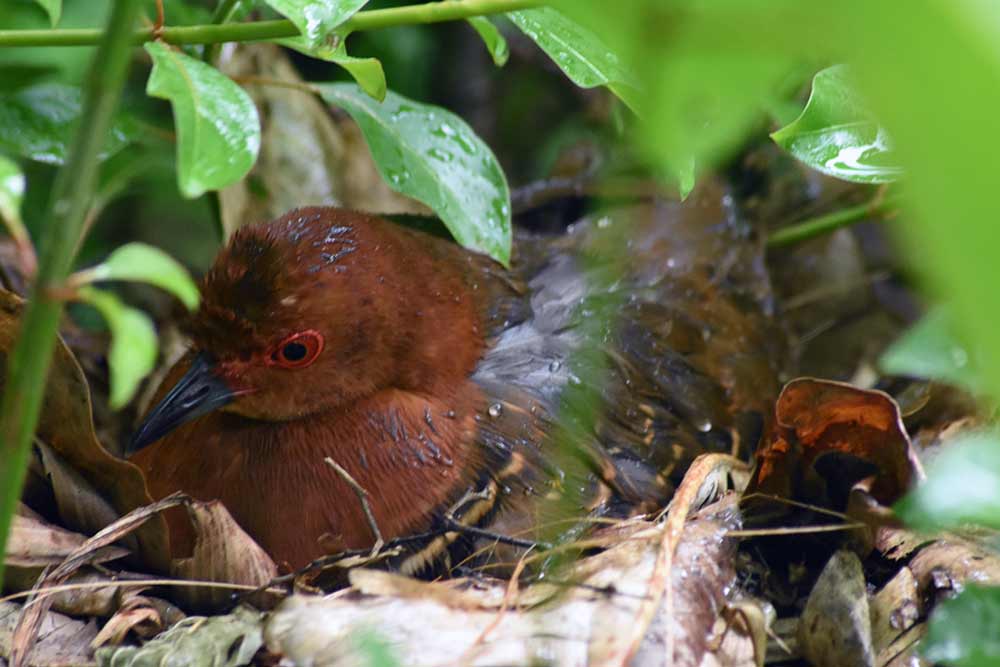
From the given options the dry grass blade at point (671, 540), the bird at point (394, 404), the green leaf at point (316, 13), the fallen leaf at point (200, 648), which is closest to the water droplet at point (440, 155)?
the bird at point (394, 404)

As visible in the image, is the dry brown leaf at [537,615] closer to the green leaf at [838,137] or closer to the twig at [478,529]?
the twig at [478,529]

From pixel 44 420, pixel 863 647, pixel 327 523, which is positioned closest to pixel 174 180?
pixel 44 420

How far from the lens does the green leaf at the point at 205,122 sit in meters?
1.47

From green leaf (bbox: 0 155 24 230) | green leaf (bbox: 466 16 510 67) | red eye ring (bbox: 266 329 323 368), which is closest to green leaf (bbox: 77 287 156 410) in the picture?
green leaf (bbox: 0 155 24 230)

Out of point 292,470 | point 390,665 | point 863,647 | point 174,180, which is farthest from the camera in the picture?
point 174,180

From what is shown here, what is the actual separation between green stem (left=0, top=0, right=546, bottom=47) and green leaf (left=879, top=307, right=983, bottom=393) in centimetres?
75

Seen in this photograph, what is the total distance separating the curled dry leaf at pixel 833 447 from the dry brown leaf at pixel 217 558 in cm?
94

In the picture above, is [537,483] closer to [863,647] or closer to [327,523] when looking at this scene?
[327,523]

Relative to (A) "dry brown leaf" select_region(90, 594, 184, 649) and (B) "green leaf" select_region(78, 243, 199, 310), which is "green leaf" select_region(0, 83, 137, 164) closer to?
(A) "dry brown leaf" select_region(90, 594, 184, 649)

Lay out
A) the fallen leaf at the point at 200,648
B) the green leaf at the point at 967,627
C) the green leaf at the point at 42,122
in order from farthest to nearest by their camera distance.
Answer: the green leaf at the point at 42,122 < the fallen leaf at the point at 200,648 < the green leaf at the point at 967,627

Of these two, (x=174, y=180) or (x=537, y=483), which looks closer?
(x=537, y=483)

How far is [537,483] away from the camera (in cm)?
212

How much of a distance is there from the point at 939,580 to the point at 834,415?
0.35 metres

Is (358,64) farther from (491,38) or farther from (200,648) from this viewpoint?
(200,648)
